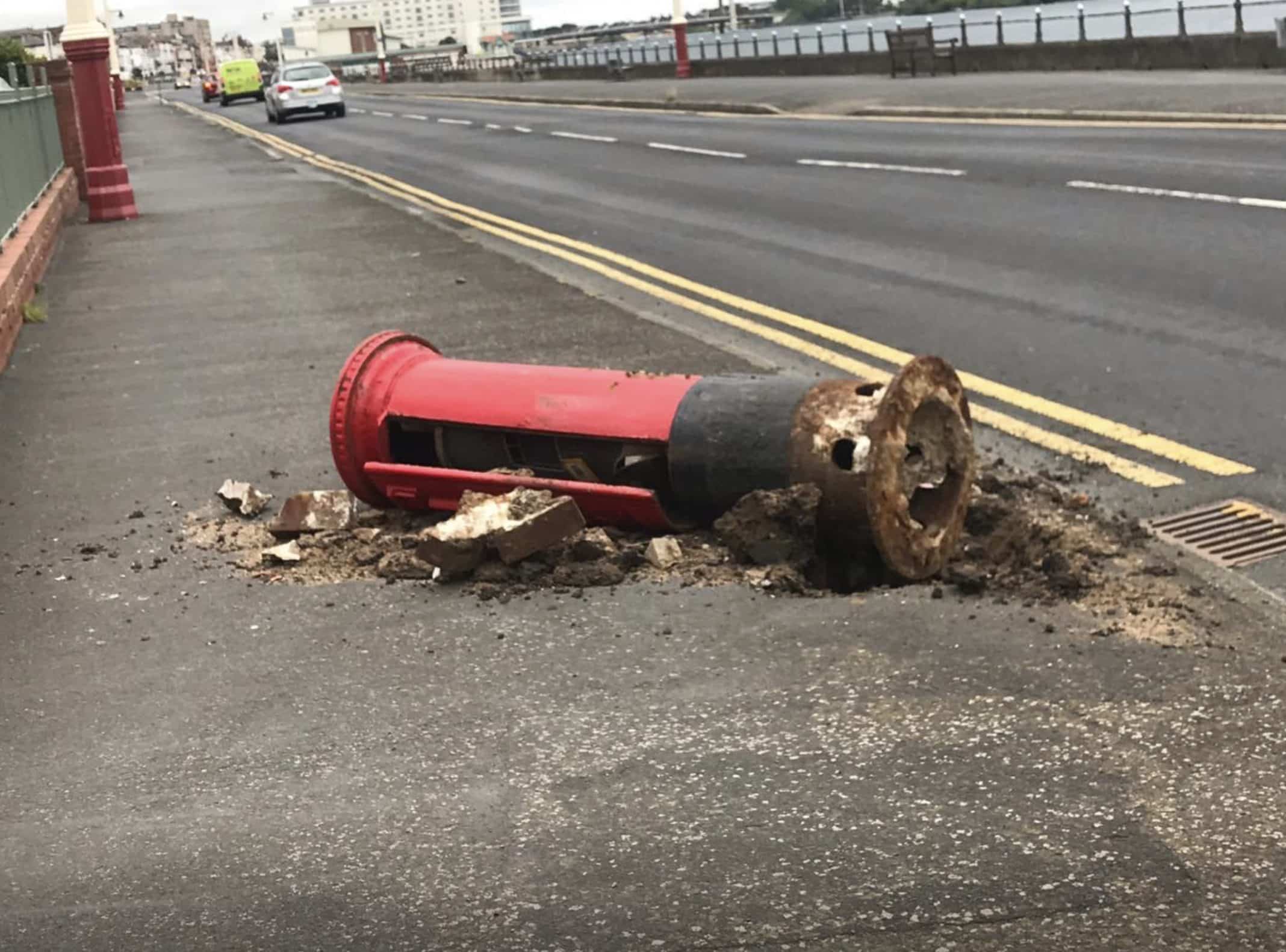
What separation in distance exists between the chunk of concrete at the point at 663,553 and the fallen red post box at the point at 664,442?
A: 0.08 meters

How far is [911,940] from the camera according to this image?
10.2 feet

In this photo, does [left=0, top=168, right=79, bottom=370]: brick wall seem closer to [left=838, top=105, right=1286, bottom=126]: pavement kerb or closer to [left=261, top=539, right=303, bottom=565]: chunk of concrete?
[left=261, top=539, right=303, bottom=565]: chunk of concrete

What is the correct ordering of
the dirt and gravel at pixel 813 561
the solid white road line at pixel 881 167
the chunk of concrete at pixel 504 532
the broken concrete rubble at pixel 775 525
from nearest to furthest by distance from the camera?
the dirt and gravel at pixel 813 561 < the broken concrete rubble at pixel 775 525 < the chunk of concrete at pixel 504 532 < the solid white road line at pixel 881 167

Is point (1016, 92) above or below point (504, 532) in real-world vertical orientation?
above

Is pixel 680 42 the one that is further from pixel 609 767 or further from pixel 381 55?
pixel 381 55

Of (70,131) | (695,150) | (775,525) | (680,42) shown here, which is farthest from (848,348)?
(680,42)

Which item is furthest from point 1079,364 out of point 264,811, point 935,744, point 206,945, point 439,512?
point 206,945

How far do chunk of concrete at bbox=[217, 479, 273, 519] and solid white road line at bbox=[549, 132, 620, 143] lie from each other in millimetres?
20838

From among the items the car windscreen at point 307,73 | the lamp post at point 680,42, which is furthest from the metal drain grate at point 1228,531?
the lamp post at point 680,42

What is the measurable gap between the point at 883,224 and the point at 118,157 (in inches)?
422

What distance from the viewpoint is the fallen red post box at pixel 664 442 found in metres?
4.98

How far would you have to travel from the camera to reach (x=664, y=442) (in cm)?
541

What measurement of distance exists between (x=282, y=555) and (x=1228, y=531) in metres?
3.04

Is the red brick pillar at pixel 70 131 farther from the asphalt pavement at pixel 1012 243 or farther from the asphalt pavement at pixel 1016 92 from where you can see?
the asphalt pavement at pixel 1016 92
